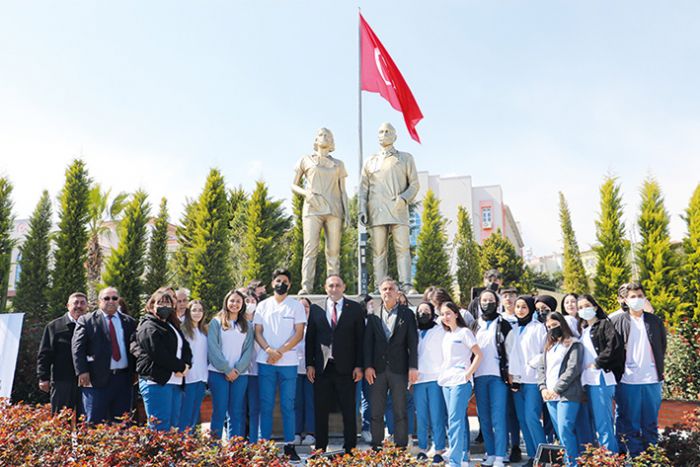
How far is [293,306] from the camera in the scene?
240 inches

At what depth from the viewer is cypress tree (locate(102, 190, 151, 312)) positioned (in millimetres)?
15391

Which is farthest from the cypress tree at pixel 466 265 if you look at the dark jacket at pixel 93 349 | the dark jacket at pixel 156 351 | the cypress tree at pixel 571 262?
the dark jacket at pixel 156 351

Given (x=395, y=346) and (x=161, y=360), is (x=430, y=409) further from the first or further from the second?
(x=161, y=360)

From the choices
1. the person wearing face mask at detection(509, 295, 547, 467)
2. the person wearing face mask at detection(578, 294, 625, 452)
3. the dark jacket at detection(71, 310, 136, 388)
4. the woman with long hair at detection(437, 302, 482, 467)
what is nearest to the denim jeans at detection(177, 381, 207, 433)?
the dark jacket at detection(71, 310, 136, 388)

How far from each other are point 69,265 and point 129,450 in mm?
12918

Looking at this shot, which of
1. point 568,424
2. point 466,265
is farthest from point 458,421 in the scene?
point 466,265

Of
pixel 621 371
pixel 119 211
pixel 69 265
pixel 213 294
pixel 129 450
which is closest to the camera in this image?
pixel 129 450

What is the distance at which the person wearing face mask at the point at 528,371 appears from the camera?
5473mm

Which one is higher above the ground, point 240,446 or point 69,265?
point 69,265

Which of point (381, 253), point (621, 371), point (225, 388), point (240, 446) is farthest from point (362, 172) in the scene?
point (240, 446)

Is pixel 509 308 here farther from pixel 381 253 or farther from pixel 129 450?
pixel 129 450

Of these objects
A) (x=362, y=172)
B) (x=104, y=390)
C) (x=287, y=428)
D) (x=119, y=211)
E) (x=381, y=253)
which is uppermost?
(x=119, y=211)

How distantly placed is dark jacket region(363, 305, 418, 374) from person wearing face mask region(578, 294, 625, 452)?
1704 millimetres

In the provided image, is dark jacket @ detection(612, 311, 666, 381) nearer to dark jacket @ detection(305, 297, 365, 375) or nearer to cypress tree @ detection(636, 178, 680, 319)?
dark jacket @ detection(305, 297, 365, 375)
